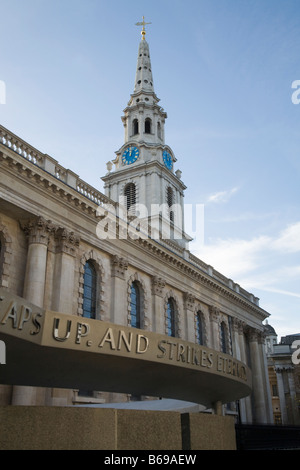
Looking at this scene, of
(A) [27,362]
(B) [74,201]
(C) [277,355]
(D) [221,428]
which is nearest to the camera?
(A) [27,362]

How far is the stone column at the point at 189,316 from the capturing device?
37.4 meters

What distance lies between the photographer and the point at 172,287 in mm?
37000

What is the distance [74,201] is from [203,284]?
18683 mm

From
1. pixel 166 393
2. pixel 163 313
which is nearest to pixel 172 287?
pixel 163 313

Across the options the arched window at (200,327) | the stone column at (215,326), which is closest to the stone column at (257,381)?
the stone column at (215,326)

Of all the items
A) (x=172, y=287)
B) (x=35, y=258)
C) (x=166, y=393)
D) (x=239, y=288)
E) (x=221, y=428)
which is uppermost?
(x=239, y=288)

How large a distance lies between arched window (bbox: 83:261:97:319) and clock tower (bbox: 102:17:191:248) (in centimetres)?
2037

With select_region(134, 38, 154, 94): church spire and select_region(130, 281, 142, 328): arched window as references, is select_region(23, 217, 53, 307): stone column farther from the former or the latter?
select_region(134, 38, 154, 94): church spire

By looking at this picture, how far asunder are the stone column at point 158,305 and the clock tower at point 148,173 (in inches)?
560

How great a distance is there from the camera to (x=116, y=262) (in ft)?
97.8

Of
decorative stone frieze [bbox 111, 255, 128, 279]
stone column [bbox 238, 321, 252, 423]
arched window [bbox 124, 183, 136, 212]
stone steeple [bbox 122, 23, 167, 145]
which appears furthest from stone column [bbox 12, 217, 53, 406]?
stone steeple [bbox 122, 23, 167, 145]

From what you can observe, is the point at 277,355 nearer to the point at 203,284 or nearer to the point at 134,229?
the point at 203,284

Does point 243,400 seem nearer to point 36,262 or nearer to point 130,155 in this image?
point 36,262

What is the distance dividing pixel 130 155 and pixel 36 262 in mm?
34047
